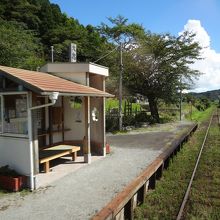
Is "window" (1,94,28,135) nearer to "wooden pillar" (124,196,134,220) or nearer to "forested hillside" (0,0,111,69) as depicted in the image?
"wooden pillar" (124,196,134,220)

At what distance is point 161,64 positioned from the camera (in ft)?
83.8

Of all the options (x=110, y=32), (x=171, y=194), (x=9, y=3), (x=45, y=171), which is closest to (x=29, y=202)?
(x=45, y=171)

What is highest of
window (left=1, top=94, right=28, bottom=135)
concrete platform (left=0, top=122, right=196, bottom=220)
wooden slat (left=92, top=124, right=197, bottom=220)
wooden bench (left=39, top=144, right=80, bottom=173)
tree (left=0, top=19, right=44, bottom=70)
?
tree (left=0, top=19, right=44, bottom=70)

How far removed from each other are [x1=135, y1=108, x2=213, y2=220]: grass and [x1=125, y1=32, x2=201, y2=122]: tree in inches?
571

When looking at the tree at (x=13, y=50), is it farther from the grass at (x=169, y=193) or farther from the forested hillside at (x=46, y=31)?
the grass at (x=169, y=193)

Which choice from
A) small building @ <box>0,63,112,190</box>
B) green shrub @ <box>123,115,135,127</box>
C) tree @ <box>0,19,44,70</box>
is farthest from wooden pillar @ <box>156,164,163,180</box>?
tree @ <box>0,19,44,70</box>

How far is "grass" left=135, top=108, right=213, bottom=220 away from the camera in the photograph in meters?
6.34

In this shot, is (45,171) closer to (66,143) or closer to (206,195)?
(66,143)

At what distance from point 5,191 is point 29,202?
107cm

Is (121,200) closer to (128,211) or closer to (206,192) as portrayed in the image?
(128,211)

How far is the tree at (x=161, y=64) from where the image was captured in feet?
83.5

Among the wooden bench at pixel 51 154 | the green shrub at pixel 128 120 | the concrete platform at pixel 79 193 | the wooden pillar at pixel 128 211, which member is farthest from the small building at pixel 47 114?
the green shrub at pixel 128 120

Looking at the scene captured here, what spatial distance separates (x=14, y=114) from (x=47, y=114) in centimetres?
259

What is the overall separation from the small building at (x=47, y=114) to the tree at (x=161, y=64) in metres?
13.9
